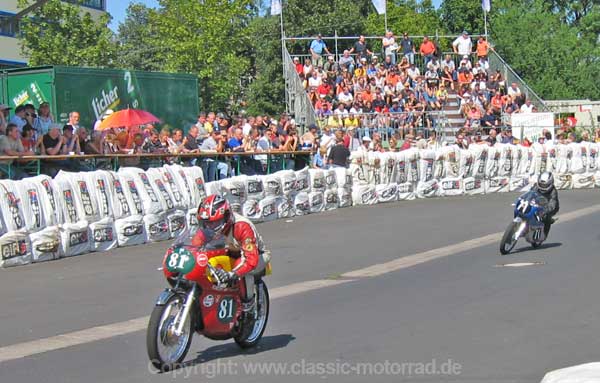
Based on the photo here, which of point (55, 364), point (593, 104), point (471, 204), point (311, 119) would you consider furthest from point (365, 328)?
point (593, 104)

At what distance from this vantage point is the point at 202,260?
752 centimetres

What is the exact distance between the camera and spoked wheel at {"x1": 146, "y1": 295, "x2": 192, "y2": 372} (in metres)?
7.25

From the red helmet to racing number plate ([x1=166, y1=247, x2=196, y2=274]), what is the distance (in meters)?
0.36

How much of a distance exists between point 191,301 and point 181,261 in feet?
1.04

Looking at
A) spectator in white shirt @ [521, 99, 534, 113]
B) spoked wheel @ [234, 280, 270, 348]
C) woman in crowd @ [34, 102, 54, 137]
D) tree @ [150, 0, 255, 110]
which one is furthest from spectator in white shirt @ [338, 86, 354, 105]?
spoked wheel @ [234, 280, 270, 348]

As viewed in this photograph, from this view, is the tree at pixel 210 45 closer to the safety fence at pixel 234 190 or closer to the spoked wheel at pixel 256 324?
the safety fence at pixel 234 190

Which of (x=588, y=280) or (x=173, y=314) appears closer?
(x=173, y=314)

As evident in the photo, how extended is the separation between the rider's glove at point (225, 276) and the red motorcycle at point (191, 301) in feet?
0.08

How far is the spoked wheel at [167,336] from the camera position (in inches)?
285

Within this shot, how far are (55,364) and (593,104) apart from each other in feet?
133

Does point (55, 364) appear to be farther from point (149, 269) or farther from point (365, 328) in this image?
point (149, 269)

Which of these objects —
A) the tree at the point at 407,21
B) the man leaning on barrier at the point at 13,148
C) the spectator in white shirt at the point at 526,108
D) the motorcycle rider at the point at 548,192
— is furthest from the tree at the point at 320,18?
the motorcycle rider at the point at 548,192

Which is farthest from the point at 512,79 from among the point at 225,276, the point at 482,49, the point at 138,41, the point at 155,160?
the point at 138,41

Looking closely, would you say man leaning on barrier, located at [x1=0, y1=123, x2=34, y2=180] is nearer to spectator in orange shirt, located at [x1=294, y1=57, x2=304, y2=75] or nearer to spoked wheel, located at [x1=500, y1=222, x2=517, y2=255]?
spoked wheel, located at [x1=500, y1=222, x2=517, y2=255]
